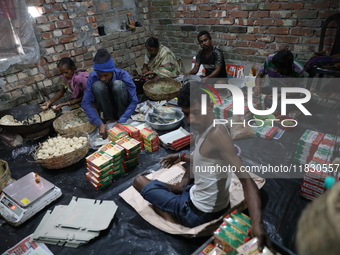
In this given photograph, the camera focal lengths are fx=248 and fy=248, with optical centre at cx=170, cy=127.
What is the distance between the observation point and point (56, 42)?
3699 millimetres

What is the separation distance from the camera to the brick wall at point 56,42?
3453mm

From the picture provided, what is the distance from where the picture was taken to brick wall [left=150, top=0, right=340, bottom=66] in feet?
11.2

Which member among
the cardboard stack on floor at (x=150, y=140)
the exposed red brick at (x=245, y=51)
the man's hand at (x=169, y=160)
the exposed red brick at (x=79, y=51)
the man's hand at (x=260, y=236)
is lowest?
the cardboard stack on floor at (x=150, y=140)

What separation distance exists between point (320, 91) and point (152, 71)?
8.55 feet

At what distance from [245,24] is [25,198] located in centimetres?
378

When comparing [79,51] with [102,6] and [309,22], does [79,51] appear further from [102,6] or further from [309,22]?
[309,22]

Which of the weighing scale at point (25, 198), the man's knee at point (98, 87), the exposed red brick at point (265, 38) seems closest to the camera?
the weighing scale at point (25, 198)

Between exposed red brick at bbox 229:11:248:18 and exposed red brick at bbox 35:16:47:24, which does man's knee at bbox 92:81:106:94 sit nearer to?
exposed red brick at bbox 35:16:47:24

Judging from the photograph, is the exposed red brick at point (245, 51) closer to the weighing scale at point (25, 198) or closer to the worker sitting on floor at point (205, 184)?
the worker sitting on floor at point (205, 184)

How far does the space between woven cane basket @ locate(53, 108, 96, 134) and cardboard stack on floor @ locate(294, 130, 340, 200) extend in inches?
90.3

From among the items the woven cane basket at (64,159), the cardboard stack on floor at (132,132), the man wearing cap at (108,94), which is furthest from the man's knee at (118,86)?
the woven cane basket at (64,159)

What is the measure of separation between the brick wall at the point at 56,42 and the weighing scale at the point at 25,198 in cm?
A: 184

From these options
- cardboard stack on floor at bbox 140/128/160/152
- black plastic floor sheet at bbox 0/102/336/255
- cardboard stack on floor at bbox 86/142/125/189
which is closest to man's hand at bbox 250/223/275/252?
Result: black plastic floor sheet at bbox 0/102/336/255

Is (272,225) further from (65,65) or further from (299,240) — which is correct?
(65,65)
